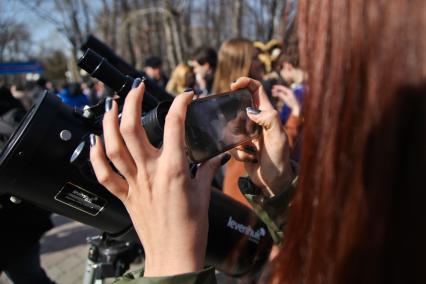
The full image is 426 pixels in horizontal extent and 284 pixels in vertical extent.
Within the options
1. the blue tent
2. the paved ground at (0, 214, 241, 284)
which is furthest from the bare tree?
the paved ground at (0, 214, 241, 284)

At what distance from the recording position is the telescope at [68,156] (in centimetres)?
103

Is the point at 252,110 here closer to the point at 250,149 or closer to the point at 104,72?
the point at 250,149

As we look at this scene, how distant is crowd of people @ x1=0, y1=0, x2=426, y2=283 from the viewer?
57 centimetres

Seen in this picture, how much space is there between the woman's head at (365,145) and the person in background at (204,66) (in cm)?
295

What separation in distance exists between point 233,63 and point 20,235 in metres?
1.63

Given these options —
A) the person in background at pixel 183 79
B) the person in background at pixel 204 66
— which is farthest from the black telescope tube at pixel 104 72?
the person in background at pixel 183 79

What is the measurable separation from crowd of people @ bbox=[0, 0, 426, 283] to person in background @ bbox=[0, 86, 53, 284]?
1461 mm

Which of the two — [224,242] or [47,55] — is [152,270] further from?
[47,55]

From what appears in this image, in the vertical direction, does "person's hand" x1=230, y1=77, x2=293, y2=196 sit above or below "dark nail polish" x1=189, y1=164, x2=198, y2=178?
below

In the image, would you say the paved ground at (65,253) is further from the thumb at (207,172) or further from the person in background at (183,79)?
the thumb at (207,172)

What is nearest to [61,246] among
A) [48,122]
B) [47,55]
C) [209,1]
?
[48,122]

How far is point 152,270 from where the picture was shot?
812mm

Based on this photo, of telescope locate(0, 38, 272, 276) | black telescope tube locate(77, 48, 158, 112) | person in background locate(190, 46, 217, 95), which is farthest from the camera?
person in background locate(190, 46, 217, 95)

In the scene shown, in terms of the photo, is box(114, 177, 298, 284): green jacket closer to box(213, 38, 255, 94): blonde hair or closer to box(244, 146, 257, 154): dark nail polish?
box(244, 146, 257, 154): dark nail polish
